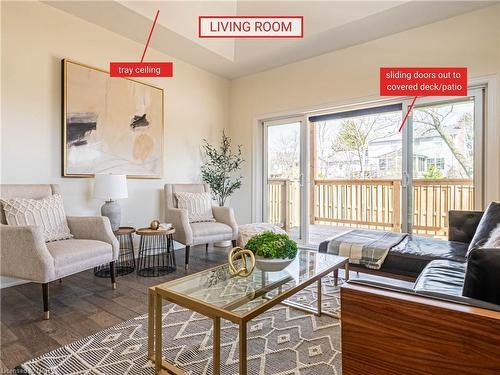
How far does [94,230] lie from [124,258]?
970 mm

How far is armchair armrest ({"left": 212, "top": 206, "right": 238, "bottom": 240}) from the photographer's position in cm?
354

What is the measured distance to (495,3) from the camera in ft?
8.94

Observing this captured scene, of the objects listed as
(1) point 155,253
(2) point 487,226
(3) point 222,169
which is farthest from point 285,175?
(2) point 487,226

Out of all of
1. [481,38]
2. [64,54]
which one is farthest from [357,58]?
[64,54]

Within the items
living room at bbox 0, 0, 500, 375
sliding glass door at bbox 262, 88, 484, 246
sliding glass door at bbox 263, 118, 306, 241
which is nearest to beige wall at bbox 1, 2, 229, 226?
living room at bbox 0, 0, 500, 375

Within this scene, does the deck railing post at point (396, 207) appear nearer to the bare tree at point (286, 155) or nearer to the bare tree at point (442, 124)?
the bare tree at point (442, 124)

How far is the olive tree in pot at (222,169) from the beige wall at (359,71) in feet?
0.55

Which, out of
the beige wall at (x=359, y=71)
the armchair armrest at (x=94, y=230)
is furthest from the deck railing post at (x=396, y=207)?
the armchair armrest at (x=94, y=230)

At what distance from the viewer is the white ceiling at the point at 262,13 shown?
2820 mm

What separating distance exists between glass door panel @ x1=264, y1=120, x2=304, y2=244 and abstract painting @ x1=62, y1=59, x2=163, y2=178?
169cm

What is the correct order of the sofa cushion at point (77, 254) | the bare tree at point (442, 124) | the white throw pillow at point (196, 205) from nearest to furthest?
the sofa cushion at point (77, 254)
the bare tree at point (442, 124)
the white throw pillow at point (196, 205)

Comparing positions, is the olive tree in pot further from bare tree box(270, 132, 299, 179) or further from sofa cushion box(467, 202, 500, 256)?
sofa cushion box(467, 202, 500, 256)

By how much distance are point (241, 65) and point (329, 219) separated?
136 inches

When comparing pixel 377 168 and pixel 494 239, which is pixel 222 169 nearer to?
pixel 377 168
